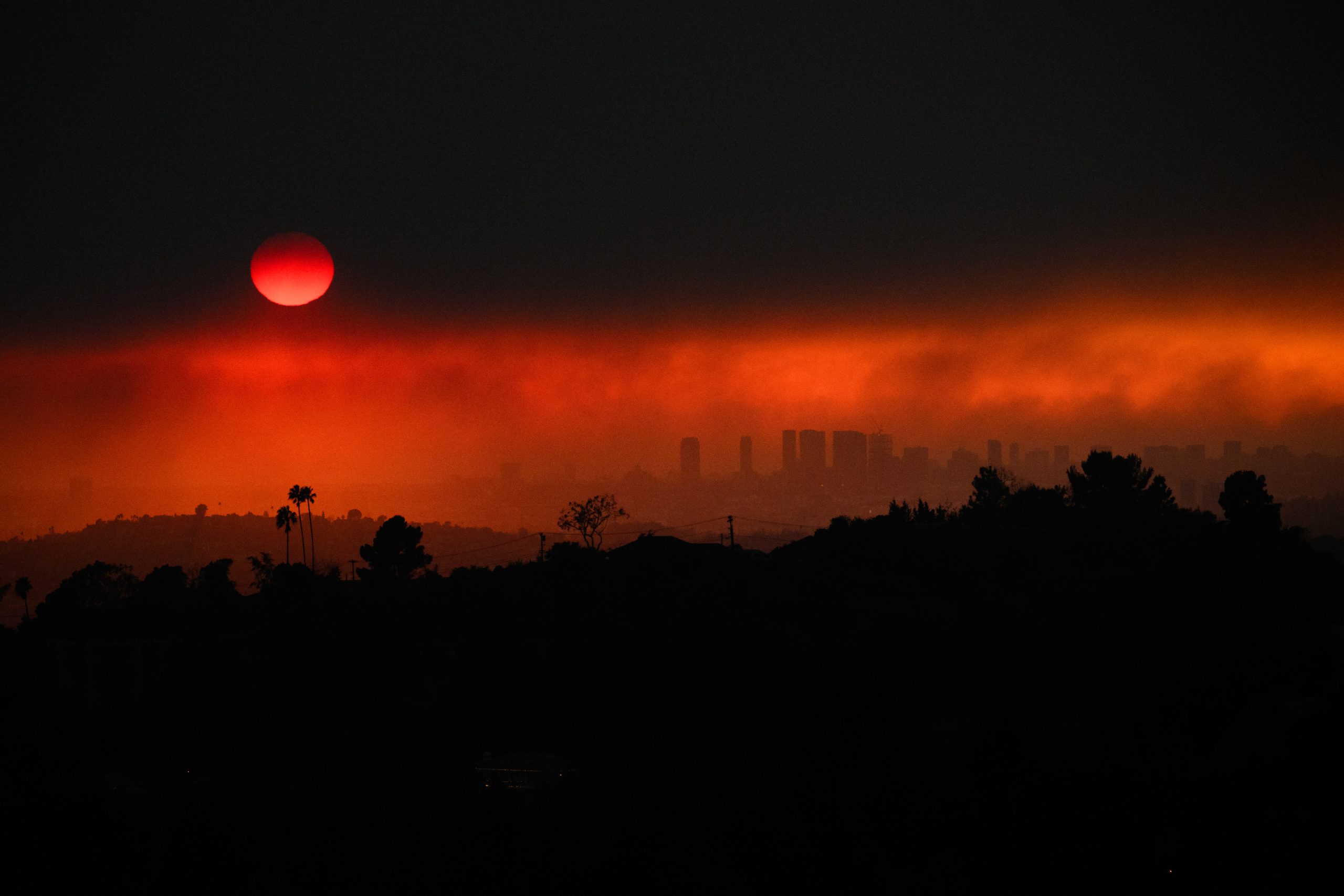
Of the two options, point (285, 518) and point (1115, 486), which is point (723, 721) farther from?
point (285, 518)

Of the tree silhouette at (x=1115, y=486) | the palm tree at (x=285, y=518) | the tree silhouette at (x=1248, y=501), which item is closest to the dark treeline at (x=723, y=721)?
the tree silhouette at (x=1248, y=501)

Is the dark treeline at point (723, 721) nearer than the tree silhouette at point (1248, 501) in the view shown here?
Yes

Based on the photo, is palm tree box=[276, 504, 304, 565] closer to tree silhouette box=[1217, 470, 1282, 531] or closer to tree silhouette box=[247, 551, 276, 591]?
tree silhouette box=[247, 551, 276, 591]

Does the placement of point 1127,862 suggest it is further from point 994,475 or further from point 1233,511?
point 994,475

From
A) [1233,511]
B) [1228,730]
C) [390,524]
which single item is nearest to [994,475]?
[1233,511]

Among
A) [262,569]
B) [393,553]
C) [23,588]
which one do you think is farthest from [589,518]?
[23,588]

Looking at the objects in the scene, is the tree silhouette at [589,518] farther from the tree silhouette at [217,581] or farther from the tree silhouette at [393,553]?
the tree silhouette at [217,581]

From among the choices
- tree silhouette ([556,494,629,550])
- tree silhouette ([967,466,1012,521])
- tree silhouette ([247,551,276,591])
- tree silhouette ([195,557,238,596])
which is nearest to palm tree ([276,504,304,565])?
tree silhouette ([247,551,276,591])
